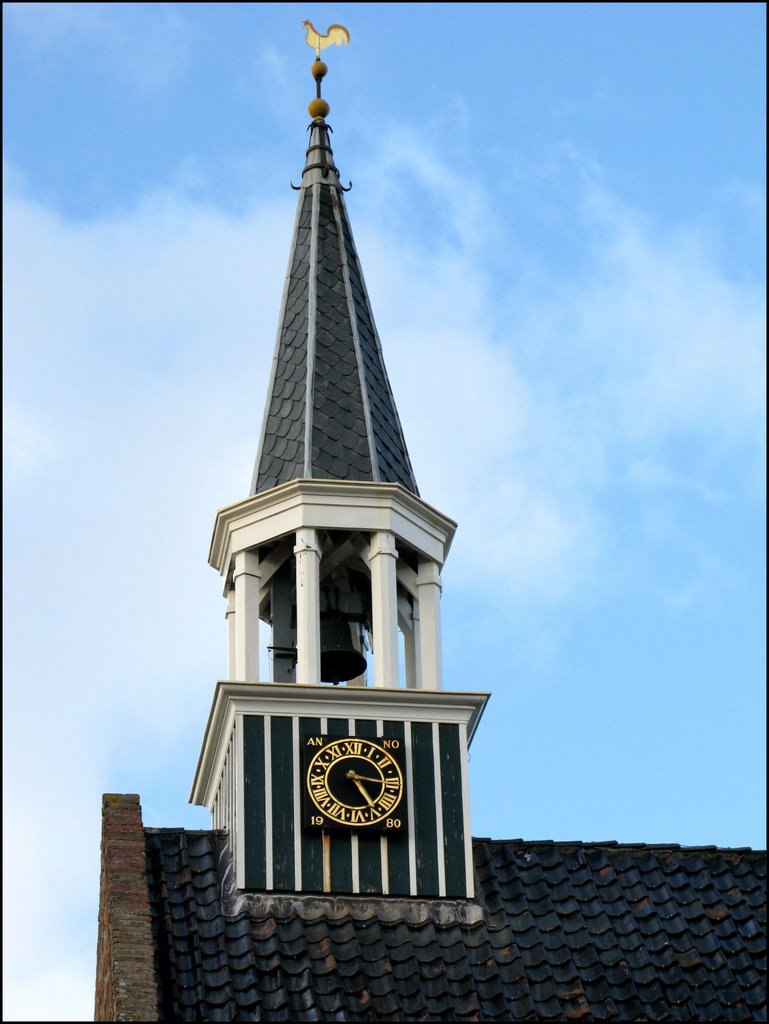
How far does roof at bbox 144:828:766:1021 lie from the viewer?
20.6 m

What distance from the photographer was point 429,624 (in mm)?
24391

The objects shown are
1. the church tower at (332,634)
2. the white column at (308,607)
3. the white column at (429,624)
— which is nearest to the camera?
the church tower at (332,634)

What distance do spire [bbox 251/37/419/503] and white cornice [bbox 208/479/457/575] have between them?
1.18ft

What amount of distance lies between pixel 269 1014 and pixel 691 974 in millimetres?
4220

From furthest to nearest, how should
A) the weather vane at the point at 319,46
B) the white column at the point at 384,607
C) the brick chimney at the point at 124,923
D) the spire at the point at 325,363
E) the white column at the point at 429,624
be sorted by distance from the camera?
the weather vane at the point at 319,46 → the spire at the point at 325,363 → the white column at the point at 429,624 → the white column at the point at 384,607 → the brick chimney at the point at 124,923

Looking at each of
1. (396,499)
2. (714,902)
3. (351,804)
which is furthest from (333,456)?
(714,902)

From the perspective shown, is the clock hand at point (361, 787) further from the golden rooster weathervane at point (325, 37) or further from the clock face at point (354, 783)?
the golden rooster weathervane at point (325, 37)

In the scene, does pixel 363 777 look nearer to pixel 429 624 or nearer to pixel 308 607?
pixel 308 607

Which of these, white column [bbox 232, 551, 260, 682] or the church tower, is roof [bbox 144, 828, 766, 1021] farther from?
white column [bbox 232, 551, 260, 682]

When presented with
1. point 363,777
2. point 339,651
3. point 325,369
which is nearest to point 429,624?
point 339,651

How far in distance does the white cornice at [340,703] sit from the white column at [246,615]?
67cm

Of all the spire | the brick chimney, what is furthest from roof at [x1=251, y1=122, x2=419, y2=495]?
the brick chimney

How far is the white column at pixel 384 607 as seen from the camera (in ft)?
76.9

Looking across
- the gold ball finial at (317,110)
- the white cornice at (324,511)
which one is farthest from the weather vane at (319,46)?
the white cornice at (324,511)
